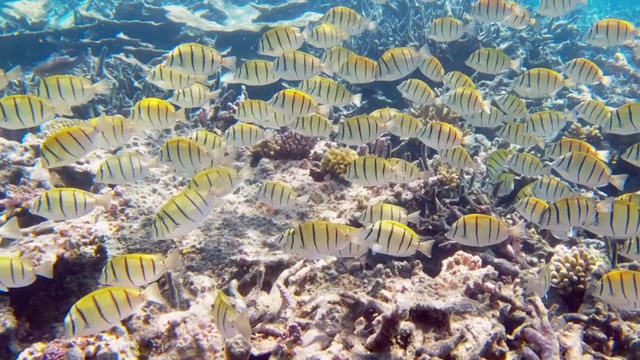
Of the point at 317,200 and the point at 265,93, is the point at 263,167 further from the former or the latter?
the point at 265,93

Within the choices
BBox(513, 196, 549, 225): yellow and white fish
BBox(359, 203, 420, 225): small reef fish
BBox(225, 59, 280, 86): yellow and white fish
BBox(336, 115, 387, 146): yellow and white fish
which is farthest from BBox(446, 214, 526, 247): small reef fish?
BBox(225, 59, 280, 86): yellow and white fish

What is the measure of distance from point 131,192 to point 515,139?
544 centimetres

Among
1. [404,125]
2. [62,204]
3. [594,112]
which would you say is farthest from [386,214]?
[594,112]

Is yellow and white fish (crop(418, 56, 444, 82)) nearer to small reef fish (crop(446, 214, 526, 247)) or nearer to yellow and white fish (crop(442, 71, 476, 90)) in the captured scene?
yellow and white fish (crop(442, 71, 476, 90))

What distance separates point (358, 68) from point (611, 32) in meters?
5.00

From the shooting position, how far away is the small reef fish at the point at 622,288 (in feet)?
11.5

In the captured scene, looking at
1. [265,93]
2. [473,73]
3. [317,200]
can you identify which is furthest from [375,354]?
[473,73]

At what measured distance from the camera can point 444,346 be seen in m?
3.24

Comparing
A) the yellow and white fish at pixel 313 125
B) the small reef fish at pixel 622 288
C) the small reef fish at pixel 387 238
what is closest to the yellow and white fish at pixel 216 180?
the yellow and white fish at pixel 313 125

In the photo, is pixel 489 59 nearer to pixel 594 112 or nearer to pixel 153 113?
pixel 594 112

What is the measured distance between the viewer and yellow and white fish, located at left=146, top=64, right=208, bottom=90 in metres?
5.44

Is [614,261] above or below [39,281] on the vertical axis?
below

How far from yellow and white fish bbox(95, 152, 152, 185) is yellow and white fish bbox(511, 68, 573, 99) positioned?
5.50 meters

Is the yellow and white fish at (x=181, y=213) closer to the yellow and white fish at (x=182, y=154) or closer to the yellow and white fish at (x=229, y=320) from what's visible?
the yellow and white fish at (x=229, y=320)
